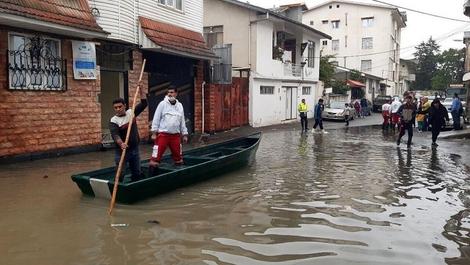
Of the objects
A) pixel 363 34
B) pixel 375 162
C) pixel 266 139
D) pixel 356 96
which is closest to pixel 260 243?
pixel 375 162

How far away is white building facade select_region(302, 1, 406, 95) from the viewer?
50.4m

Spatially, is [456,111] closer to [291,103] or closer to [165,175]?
[291,103]

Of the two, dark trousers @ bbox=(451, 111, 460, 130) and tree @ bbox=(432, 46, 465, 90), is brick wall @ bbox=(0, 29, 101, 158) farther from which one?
tree @ bbox=(432, 46, 465, 90)

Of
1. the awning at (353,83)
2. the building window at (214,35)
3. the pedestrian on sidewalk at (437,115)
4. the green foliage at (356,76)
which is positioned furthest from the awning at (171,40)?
the green foliage at (356,76)

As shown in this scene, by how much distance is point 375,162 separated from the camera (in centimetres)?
1197

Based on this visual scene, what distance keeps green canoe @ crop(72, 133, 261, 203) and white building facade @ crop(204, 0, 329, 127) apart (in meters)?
12.4

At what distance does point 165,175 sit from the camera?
7543 mm

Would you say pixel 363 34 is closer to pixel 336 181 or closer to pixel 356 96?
pixel 356 96

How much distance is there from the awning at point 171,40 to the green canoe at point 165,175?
14.9 feet

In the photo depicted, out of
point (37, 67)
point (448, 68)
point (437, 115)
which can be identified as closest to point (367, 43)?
point (448, 68)

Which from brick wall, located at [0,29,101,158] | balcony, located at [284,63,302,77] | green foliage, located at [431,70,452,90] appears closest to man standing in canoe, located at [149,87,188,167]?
brick wall, located at [0,29,101,158]

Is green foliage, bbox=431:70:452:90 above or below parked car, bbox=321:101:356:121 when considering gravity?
above

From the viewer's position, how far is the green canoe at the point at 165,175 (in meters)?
7.00

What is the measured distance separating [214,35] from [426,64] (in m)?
64.8
